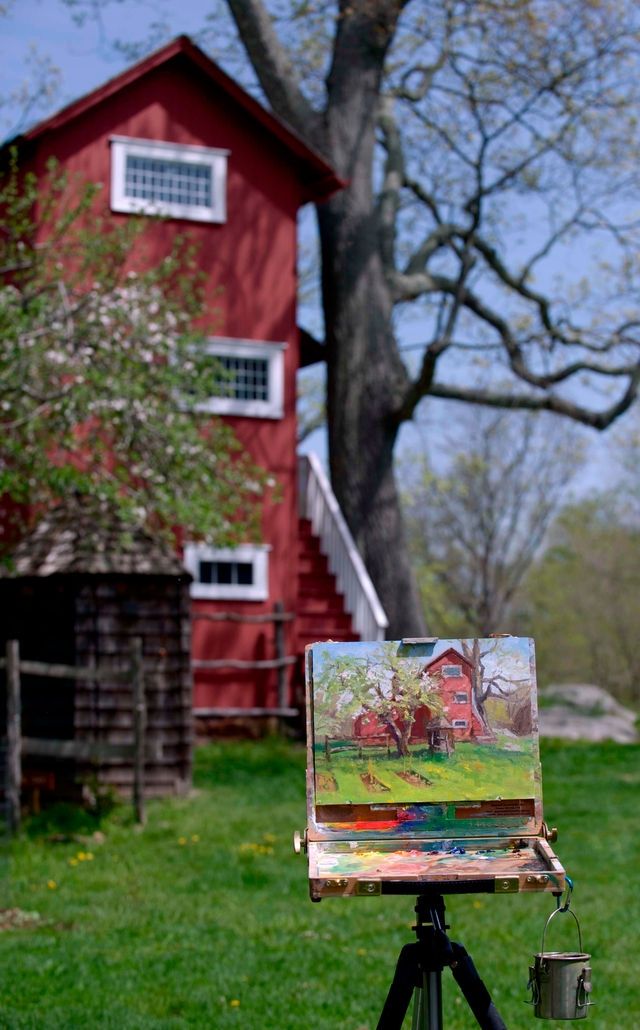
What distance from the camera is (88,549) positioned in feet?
43.1

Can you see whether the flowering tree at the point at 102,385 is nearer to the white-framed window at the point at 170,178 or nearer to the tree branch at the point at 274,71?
the white-framed window at the point at 170,178

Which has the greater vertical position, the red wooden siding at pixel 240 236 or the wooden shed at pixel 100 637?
the red wooden siding at pixel 240 236

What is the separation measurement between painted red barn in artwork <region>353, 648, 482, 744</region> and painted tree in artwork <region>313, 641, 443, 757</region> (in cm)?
1

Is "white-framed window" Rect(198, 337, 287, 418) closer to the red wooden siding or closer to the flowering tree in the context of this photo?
the red wooden siding

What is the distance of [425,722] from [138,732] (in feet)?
25.2

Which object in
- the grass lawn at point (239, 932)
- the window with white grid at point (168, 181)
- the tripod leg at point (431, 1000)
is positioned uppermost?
the window with white grid at point (168, 181)

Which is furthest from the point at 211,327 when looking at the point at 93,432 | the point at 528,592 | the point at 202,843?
the point at 528,592

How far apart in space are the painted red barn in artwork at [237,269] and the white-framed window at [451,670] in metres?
12.3

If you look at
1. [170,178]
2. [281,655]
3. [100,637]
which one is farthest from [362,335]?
[100,637]

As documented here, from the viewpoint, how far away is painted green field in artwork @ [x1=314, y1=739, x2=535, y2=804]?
3.82 m

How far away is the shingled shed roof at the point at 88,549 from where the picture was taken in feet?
42.6

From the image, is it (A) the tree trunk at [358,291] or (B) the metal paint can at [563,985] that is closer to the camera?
(B) the metal paint can at [563,985]

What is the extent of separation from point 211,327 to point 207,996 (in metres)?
9.28

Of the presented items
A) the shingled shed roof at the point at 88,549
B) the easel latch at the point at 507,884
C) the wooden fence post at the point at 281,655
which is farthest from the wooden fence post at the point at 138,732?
the easel latch at the point at 507,884
